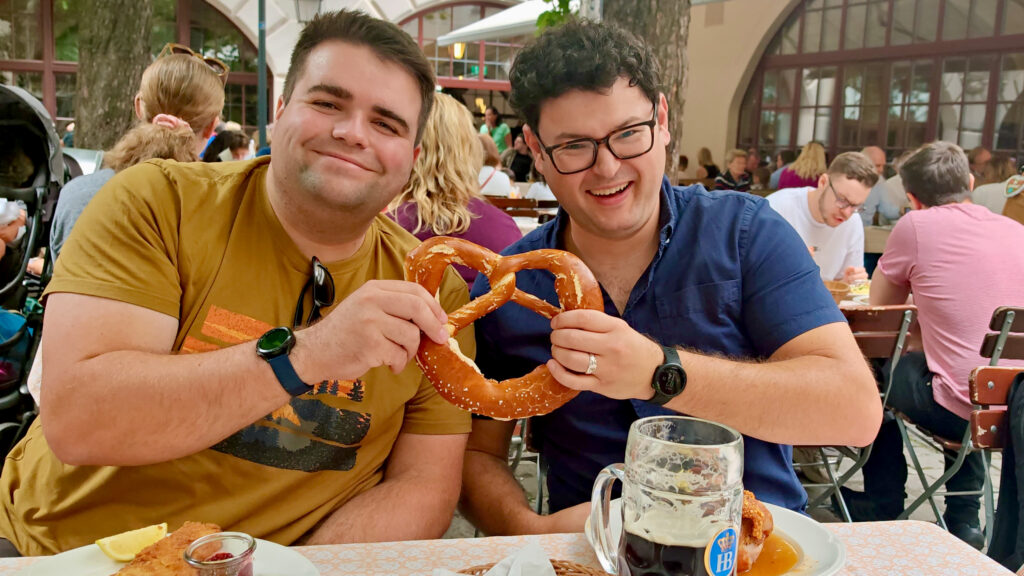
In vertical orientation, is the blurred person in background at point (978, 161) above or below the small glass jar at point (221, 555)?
above

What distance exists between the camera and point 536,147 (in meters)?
1.88

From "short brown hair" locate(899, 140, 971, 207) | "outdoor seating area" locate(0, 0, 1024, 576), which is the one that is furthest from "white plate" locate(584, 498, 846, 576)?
"short brown hair" locate(899, 140, 971, 207)

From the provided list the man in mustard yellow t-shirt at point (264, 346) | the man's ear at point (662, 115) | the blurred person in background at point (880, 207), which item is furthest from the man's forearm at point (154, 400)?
the blurred person in background at point (880, 207)

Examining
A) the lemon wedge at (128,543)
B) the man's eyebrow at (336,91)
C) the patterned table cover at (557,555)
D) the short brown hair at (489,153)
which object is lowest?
the patterned table cover at (557,555)

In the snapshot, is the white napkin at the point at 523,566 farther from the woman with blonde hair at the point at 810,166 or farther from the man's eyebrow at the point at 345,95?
the woman with blonde hair at the point at 810,166

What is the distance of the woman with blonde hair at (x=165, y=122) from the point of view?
321 centimetres

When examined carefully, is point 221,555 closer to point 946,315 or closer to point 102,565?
point 102,565

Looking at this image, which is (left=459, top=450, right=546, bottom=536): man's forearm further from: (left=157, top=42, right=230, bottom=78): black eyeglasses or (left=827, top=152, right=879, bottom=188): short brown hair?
(left=827, top=152, right=879, bottom=188): short brown hair

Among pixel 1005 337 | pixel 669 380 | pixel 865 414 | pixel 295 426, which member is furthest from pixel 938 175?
pixel 295 426

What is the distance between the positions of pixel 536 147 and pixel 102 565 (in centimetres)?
122

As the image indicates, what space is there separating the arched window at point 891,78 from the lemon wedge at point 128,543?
472 inches

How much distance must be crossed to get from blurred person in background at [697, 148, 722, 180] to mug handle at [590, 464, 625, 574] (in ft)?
40.0

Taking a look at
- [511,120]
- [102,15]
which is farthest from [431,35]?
[102,15]

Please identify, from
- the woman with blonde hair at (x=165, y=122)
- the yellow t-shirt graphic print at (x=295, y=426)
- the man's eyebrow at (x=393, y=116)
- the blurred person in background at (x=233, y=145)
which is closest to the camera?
the yellow t-shirt graphic print at (x=295, y=426)
